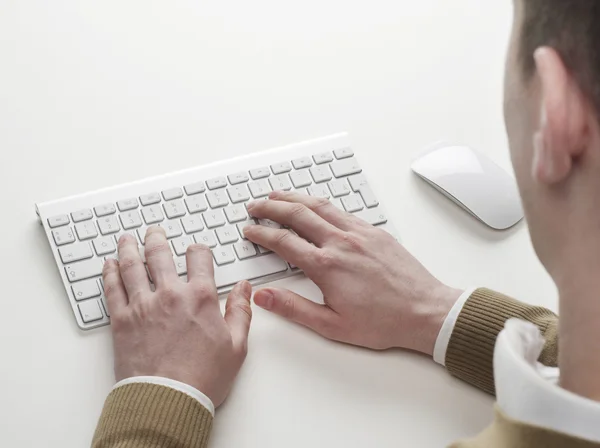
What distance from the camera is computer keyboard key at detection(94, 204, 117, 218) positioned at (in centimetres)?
85

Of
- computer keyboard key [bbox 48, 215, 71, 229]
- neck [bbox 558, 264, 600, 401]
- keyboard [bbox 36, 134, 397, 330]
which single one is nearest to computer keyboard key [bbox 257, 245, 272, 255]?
keyboard [bbox 36, 134, 397, 330]

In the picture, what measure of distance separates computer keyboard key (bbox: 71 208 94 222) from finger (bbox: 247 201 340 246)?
170mm

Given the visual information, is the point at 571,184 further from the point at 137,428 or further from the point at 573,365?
the point at 137,428

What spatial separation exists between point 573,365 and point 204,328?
340mm

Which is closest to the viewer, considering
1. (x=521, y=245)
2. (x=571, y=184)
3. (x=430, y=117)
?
(x=571, y=184)

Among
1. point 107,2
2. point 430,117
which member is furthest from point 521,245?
point 107,2

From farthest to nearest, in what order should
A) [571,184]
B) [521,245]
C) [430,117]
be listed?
[430,117] → [521,245] → [571,184]

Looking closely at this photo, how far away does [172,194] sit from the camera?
88 cm

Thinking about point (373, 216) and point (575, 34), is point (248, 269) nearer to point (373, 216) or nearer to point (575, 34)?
point (373, 216)

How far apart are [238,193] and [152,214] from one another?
0.10m

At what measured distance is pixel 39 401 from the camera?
2.44ft

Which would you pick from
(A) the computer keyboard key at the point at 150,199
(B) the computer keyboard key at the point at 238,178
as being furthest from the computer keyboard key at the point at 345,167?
(A) the computer keyboard key at the point at 150,199

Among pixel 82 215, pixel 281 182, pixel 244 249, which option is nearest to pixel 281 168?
pixel 281 182

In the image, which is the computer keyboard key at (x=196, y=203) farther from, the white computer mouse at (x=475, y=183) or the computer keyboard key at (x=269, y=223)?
the white computer mouse at (x=475, y=183)
